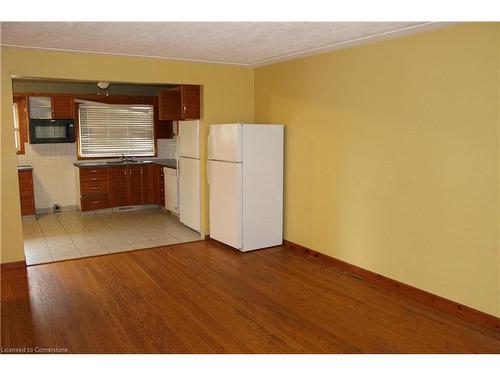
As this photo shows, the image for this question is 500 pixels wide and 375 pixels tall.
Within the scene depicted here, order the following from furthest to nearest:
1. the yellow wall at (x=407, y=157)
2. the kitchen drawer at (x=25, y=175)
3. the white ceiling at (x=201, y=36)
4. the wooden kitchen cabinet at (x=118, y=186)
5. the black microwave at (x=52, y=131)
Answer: the wooden kitchen cabinet at (x=118, y=186) → the black microwave at (x=52, y=131) → the kitchen drawer at (x=25, y=175) → the white ceiling at (x=201, y=36) → the yellow wall at (x=407, y=157)

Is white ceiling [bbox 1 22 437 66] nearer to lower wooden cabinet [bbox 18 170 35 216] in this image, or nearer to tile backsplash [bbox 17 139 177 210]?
lower wooden cabinet [bbox 18 170 35 216]

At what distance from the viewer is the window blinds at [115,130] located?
26.3ft

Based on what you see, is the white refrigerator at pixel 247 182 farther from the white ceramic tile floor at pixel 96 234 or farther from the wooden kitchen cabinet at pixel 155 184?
the wooden kitchen cabinet at pixel 155 184

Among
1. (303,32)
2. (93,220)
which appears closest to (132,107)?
(93,220)

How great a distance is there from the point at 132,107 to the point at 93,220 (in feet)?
7.90

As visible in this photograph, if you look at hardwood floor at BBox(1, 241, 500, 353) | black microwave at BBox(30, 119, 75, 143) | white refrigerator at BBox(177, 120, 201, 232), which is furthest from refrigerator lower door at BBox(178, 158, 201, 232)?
black microwave at BBox(30, 119, 75, 143)

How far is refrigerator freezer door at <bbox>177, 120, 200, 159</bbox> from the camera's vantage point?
19.5ft

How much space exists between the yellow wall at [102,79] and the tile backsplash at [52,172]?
324 cm

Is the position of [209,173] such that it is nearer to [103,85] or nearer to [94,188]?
[94,188]

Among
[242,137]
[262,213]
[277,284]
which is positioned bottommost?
[277,284]

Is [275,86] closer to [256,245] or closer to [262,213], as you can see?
[262,213]

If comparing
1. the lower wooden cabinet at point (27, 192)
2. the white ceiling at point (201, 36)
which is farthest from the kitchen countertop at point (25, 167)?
the white ceiling at point (201, 36)

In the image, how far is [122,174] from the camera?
7.84m

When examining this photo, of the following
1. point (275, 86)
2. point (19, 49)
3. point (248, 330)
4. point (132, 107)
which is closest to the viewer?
point (248, 330)
